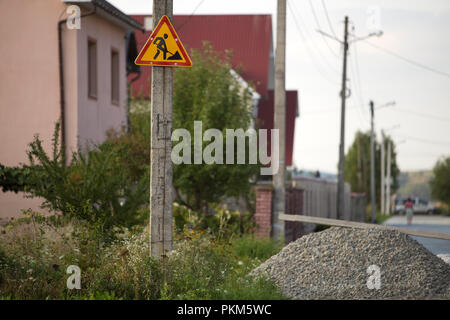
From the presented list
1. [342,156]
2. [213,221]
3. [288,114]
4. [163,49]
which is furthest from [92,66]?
[288,114]

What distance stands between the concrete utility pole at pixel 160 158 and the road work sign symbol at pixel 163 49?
214 mm

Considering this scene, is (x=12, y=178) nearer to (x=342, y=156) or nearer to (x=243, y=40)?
(x=342, y=156)

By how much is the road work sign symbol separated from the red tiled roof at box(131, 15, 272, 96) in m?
27.2

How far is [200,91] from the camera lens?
19.8 meters

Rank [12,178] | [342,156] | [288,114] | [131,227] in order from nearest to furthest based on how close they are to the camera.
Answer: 1. [131,227]
2. [12,178]
3. [342,156]
4. [288,114]

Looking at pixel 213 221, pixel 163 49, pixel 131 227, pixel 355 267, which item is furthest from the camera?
pixel 213 221

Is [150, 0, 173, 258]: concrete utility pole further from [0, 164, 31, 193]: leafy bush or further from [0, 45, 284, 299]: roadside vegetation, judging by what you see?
[0, 164, 31, 193]: leafy bush

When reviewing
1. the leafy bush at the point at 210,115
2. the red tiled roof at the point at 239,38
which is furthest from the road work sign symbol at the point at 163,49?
the red tiled roof at the point at 239,38

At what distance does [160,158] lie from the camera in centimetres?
944

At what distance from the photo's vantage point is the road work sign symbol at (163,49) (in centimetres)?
920

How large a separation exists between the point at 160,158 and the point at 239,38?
29.6 m

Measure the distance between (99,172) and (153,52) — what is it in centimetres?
422

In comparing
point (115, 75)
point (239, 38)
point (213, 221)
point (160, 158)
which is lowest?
point (213, 221)
